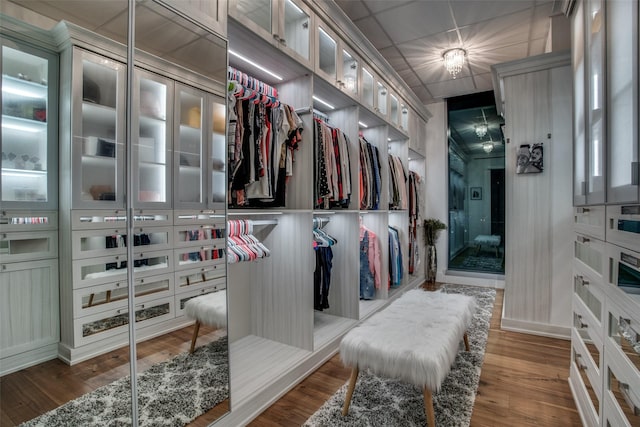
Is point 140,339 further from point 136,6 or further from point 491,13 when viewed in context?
point 491,13

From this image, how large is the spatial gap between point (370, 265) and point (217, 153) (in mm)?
2412

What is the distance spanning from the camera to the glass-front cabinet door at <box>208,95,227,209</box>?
5.37 feet

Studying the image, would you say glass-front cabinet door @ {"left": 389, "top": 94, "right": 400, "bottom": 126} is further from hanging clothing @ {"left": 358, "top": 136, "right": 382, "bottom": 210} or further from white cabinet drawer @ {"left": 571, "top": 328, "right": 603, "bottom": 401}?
white cabinet drawer @ {"left": 571, "top": 328, "right": 603, "bottom": 401}

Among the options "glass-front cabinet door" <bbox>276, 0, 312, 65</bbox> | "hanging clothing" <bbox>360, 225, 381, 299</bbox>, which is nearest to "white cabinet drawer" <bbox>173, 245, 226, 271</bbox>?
"glass-front cabinet door" <bbox>276, 0, 312, 65</bbox>

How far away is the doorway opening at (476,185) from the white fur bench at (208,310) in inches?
180

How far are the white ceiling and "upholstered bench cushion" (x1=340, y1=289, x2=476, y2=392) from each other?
2701 mm

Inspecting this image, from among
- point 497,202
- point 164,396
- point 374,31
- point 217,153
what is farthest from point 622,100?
point 497,202

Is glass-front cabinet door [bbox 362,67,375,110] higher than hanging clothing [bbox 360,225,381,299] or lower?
higher

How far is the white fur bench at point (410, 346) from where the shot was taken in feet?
5.14

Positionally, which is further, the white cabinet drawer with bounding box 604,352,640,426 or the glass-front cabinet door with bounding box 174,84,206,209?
the glass-front cabinet door with bounding box 174,84,206,209

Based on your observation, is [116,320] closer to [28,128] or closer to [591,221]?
[28,128]

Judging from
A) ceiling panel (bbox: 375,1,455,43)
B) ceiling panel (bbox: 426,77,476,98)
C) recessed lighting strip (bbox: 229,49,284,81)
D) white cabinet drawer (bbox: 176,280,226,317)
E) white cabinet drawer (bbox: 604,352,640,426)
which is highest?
ceiling panel (bbox: 375,1,455,43)

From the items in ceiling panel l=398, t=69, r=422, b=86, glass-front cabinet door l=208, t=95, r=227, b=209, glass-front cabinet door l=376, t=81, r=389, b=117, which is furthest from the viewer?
ceiling panel l=398, t=69, r=422, b=86

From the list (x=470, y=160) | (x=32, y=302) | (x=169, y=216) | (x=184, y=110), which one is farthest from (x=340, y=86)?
(x=470, y=160)
